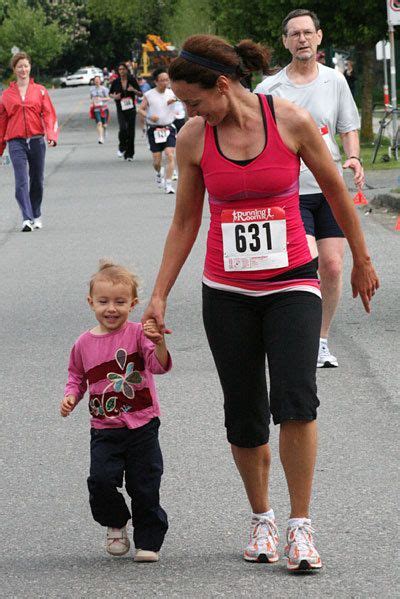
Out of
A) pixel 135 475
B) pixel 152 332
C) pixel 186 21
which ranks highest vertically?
pixel 152 332

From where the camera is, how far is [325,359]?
812 cm

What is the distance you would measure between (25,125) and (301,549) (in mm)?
11949

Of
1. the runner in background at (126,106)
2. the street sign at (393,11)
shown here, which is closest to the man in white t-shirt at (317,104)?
the street sign at (393,11)

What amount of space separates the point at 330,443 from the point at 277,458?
0.34 metres

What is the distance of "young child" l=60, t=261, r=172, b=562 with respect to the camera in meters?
4.74

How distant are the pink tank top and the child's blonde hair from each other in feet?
1.02

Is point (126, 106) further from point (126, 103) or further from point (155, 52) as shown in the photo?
point (155, 52)

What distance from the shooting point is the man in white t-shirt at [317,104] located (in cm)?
761

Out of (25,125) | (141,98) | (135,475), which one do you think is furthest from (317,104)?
(141,98)

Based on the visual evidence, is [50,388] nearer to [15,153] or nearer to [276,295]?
[276,295]

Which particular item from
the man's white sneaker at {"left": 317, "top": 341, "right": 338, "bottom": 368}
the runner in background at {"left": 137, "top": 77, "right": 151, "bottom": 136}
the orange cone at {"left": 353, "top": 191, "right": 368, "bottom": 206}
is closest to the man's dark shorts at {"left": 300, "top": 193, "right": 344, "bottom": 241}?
the man's white sneaker at {"left": 317, "top": 341, "right": 338, "bottom": 368}

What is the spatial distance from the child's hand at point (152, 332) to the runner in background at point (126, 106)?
26004 millimetres

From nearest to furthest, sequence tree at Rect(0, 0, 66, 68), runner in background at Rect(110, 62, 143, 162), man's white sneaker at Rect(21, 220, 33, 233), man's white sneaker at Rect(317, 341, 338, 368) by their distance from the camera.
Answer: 1. man's white sneaker at Rect(317, 341, 338, 368)
2. man's white sneaker at Rect(21, 220, 33, 233)
3. runner in background at Rect(110, 62, 143, 162)
4. tree at Rect(0, 0, 66, 68)

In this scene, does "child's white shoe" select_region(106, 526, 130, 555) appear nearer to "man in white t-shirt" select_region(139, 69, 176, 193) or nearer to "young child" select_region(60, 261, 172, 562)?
"young child" select_region(60, 261, 172, 562)
